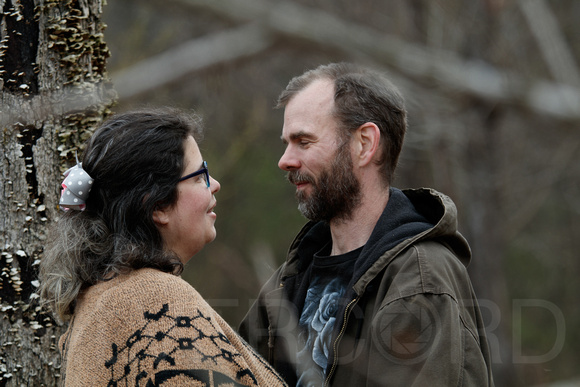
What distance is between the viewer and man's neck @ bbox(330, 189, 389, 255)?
294 centimetres

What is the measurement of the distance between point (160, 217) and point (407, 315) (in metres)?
0.99

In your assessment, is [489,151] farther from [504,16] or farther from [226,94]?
[226,94]

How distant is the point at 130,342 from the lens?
2.14 meters

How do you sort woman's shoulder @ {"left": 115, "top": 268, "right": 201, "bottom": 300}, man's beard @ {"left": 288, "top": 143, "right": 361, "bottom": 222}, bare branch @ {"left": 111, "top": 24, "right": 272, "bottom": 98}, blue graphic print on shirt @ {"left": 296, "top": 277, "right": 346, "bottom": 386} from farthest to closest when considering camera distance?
1. bare branch @ {"left": 111, "top": 24, "right": 272, "bottom": 98}
2. man's beard @ {"left": 288, "top": 143, "right": 361, "bottom": 222}
3. blue graphic print on shirt @ {"left": 296, "top": 277, "right": 346, "bottom": 386}
4. woman's shoulder @ {"left": 115, "top": 268, "right": 201, "bottom": 300}

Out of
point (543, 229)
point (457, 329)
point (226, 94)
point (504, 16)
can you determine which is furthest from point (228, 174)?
point (457, 329)

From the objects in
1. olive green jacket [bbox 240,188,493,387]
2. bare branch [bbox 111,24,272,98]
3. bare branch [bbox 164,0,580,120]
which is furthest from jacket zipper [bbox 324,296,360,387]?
bare branch [bbox 111,24,272,98]

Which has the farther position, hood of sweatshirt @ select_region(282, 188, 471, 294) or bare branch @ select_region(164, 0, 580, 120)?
bare branch @ select_region(164, 0, 580, 120)

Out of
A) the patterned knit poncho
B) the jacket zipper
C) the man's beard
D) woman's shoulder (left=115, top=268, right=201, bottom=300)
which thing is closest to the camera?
the patterned knit poncho

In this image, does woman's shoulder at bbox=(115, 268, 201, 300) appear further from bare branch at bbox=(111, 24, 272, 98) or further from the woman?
bare branch at bbox=(111, 24, 272, 98)

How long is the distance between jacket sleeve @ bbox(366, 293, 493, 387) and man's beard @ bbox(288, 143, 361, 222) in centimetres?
62

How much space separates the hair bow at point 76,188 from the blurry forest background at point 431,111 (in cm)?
71

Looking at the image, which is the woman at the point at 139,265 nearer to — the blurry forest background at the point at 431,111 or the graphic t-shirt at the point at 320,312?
the graphic t-shirt at the point at 320,312

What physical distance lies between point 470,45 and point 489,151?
56.5 inches

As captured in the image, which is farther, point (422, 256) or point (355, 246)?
point (355, 246)
